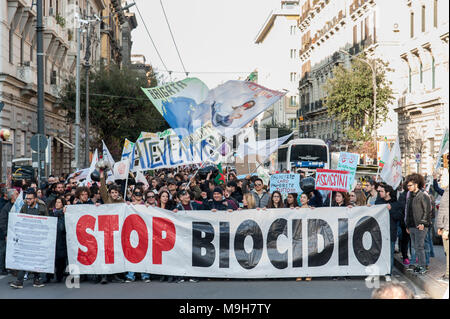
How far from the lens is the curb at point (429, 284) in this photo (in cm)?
943

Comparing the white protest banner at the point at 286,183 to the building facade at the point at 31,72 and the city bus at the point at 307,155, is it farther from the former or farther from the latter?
the city bus at the point at 307,155

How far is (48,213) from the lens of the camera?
1154cm

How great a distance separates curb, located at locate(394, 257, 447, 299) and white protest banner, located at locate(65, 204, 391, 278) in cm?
48

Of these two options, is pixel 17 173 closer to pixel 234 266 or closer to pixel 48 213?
pixel 48 213

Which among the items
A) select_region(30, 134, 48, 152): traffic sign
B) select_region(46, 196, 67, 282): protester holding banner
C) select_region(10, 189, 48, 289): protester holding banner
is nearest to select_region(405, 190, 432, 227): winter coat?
select_region(46, 196, 67, 282): protester holding banner

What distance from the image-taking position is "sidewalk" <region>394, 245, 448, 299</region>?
956 centimetres

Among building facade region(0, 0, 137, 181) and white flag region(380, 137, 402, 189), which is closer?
white flag region(380, 137, 402, 189)

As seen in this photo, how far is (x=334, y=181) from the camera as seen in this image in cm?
1270

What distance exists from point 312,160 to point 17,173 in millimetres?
19381

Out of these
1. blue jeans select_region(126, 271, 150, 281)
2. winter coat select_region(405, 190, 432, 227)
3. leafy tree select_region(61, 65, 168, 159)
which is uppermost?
leafy tree select_region(61, 65, 168, 159)

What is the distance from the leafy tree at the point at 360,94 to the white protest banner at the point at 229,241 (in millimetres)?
34153

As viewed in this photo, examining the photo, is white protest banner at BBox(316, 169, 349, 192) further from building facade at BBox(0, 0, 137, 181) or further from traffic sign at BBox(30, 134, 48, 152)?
building facade at BBox(0, 0, 137, 181)
